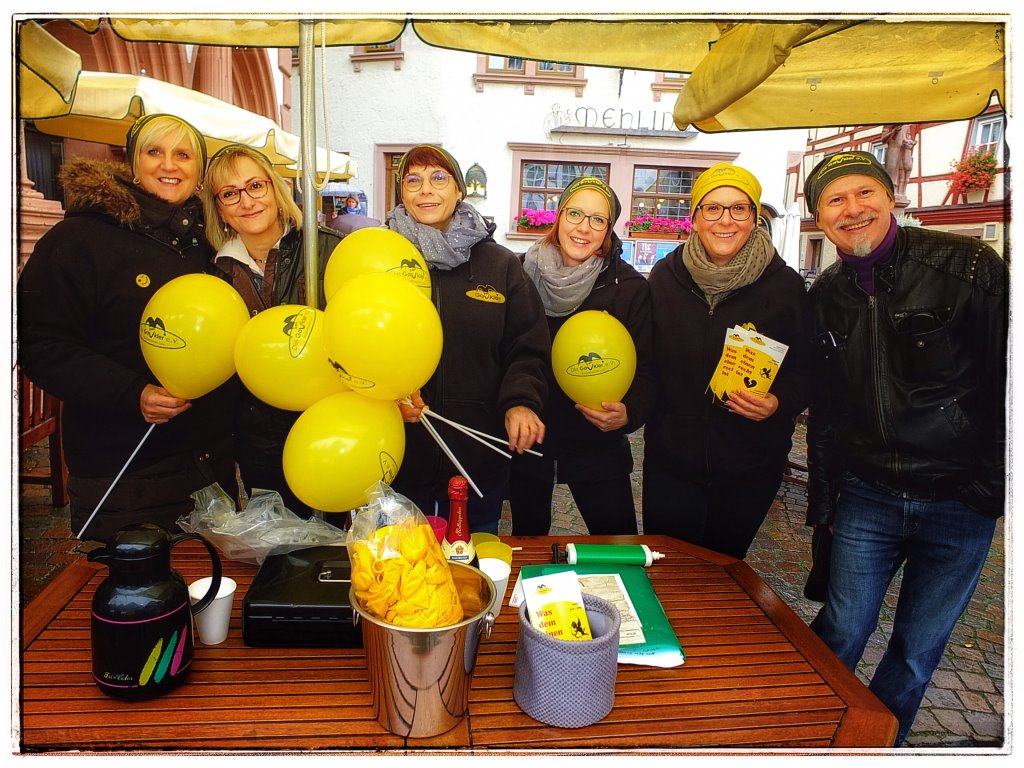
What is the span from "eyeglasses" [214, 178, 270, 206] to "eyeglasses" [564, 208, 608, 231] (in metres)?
0.96

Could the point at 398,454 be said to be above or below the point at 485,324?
below

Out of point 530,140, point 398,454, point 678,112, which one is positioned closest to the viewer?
point 398,454

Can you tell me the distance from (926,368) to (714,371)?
0.57 m

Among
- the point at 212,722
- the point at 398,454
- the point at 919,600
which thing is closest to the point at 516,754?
the point at 212,722

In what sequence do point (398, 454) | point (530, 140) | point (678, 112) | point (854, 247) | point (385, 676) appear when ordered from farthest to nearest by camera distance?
point (530, 140) < point (678, 112) < point (854, 247) < point (398, 454) < point (385, 676)

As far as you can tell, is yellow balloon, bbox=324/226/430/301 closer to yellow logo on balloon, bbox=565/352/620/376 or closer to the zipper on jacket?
yellow logo on balloon, bbox=565/352/620/376

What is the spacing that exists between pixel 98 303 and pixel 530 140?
147 cm

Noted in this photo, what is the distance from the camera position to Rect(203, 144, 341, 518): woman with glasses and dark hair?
5.73 feet

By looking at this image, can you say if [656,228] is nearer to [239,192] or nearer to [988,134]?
[988,134]

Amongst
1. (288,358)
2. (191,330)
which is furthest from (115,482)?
(288,358)

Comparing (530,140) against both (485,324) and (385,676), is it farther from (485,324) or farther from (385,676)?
(385,676)

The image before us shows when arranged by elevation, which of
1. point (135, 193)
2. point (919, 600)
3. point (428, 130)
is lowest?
point (919, 600)

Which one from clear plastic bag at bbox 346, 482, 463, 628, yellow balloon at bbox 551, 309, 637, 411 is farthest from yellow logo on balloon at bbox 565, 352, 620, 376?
clear plastic bag at bbox 346, 482, 463, 628

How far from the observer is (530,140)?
81.7 inches
